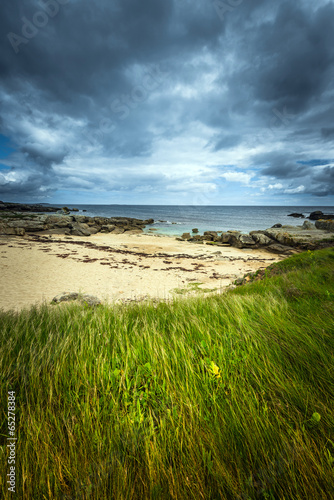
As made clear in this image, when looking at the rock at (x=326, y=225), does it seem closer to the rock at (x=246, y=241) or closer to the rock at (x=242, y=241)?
the rock at (x=246, y=241)

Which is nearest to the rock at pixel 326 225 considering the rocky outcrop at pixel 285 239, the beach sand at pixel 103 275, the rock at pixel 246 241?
the rocky outcrop at pixel 285 239

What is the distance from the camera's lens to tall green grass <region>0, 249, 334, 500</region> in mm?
1021

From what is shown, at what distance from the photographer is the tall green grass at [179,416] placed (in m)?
1.02

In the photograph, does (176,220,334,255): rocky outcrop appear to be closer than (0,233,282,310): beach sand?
No

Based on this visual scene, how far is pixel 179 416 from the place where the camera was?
4.29 feet

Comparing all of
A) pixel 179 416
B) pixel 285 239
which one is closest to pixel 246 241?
pixel 285 239

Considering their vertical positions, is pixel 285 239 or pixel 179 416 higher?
pixel 179 416

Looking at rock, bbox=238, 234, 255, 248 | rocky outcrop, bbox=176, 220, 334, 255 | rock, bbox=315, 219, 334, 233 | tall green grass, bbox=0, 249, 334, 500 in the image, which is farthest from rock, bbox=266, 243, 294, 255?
tall green grass, bbox=0, 249, 334, 500

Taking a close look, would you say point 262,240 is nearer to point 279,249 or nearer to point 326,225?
point 279,249

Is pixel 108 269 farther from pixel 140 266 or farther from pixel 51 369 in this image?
pixel 51 369

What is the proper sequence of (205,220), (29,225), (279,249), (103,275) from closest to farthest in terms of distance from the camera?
(103,275), (279,249), (29,225), (205,220)

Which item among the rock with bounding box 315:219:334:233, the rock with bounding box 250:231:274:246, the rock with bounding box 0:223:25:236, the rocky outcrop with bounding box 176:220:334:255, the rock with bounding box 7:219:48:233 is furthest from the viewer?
the rock with bounding box 7:219:48:233

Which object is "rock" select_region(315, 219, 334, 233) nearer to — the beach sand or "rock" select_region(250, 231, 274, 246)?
"rock" select_region(250, 231, 274, 246)

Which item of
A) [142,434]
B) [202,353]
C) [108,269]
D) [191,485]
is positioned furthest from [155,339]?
[108,269]
